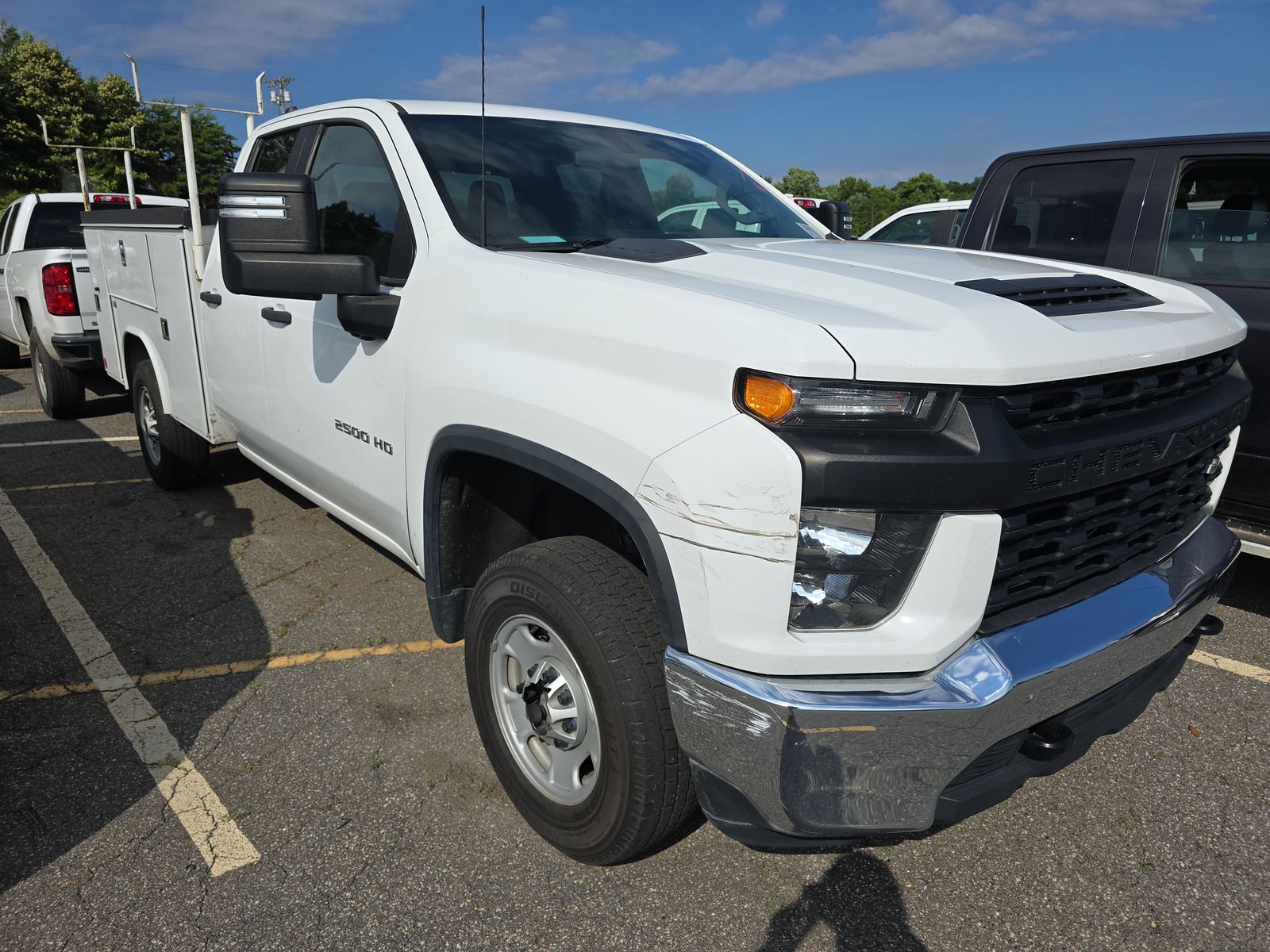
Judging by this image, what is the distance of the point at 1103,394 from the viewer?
1.96 m

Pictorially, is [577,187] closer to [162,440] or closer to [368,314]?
[368,314]

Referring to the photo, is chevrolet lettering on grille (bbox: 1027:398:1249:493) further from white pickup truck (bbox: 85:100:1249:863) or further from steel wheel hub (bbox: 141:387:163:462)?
steel wheel hub (bbox: 141:387:163:462)

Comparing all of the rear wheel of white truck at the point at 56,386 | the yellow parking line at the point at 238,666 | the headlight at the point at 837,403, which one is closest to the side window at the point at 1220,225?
the headlight at the point at 837,403

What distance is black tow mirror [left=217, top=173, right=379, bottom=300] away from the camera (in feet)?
8.13

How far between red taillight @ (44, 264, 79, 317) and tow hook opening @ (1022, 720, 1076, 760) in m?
7.94

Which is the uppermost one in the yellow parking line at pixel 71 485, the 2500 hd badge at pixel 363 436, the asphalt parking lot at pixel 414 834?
the 2500 hd badge at pixel 363 436

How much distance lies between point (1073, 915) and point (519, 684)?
5.10 feet

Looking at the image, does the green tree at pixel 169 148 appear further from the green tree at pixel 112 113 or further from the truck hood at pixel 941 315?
the truck hood at pixel 941 315

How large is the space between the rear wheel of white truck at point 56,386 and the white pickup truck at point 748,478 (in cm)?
586

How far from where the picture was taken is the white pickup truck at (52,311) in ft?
24.0

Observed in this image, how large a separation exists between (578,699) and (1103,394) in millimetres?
1420

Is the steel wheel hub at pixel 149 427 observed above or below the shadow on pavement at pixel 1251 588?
above

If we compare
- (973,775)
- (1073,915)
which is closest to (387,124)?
(973,775)

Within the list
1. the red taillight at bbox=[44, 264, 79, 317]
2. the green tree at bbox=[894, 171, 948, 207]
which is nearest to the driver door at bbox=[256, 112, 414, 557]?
the red taillight at bbox=[44, 264, 79, 317]
